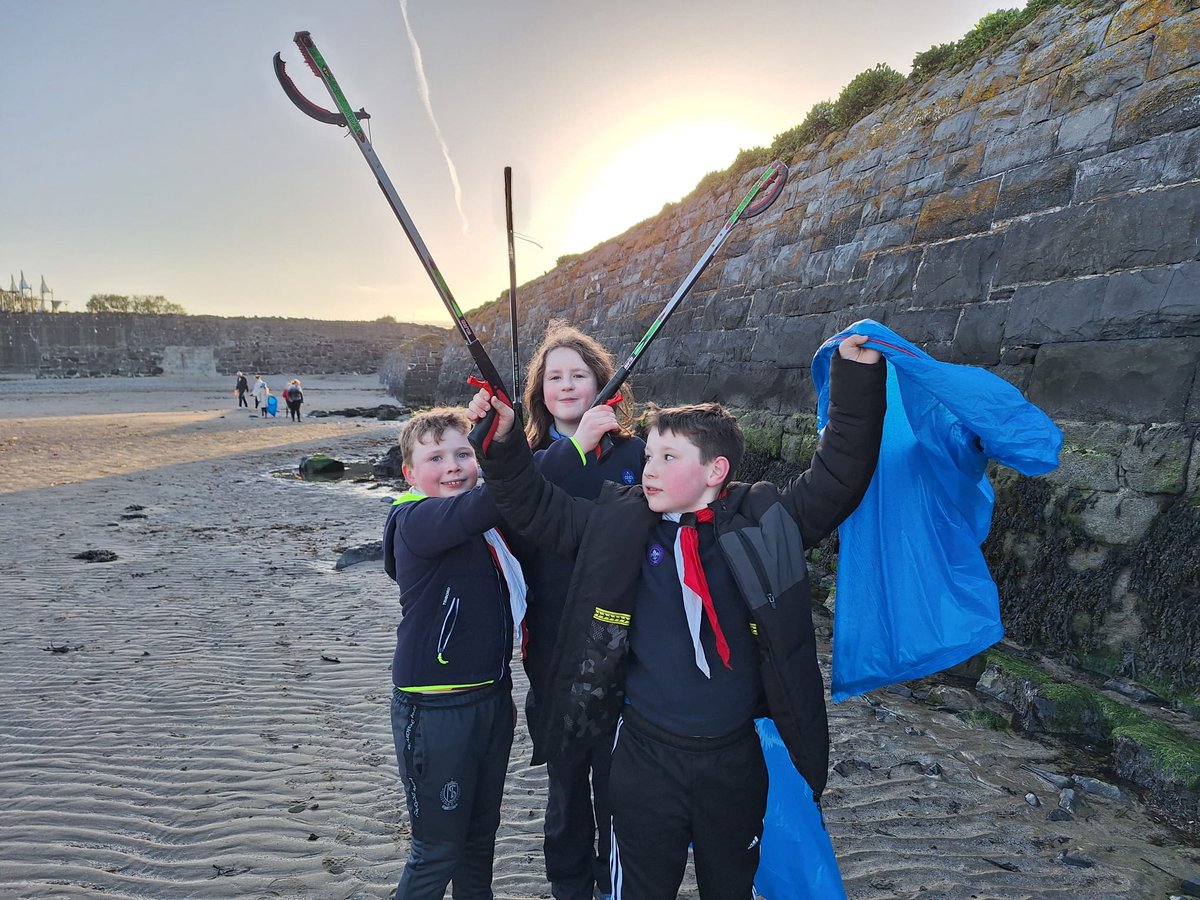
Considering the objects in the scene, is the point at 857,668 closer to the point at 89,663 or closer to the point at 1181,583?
the point at 1181,583

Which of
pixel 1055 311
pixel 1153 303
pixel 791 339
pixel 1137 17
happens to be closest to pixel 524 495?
pixel 1153 303

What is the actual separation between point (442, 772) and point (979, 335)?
5.81 m

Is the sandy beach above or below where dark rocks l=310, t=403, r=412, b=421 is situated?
below

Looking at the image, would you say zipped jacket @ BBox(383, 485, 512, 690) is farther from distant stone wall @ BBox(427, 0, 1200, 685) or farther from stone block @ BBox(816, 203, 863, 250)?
stone block @ BBox(816, 203, 863, 250)

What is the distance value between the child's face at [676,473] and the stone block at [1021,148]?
5755 mm

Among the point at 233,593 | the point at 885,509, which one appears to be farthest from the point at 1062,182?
the point at 233,593

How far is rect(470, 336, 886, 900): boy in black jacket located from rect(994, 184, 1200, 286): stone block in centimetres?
402

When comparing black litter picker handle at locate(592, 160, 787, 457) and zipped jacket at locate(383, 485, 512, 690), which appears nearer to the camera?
zipped jacket at locate(383, 485, 512, 690)

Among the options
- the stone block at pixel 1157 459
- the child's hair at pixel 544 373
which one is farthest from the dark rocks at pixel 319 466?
the stone block at pixel 1157 459

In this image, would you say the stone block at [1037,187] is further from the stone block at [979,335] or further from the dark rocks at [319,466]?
the dark rocks at [319,466]

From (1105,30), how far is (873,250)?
2.66 m

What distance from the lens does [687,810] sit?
2033mm

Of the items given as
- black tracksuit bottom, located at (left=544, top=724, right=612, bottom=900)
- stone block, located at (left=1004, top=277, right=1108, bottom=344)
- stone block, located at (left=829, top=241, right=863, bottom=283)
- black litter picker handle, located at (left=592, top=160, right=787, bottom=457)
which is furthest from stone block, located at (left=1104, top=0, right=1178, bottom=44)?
black tracksuit bottom, located at (left=544, top=724, right=612, bottom=900)

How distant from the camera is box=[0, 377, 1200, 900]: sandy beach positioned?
290 cm
